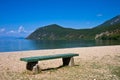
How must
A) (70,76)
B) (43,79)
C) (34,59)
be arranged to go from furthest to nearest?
(34,59) → (70,76) → (43,79)

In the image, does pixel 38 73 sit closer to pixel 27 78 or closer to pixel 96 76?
pixel 27 78

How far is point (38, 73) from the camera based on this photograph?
1083cm

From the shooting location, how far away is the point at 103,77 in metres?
9.53

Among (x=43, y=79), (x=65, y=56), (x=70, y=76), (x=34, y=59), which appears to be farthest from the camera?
(x=65, y=56)

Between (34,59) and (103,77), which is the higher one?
(34,59)

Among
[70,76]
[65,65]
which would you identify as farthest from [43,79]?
[65,65]

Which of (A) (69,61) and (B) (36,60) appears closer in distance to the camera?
(B) (36,60)

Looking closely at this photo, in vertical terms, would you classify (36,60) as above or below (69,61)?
above

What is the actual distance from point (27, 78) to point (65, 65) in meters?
4.45

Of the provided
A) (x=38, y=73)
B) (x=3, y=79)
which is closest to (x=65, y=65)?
(x=38, y=73)

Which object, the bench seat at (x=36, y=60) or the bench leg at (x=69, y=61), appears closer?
the bench seat at (x=36, y=60)

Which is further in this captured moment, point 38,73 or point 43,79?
point 38,73

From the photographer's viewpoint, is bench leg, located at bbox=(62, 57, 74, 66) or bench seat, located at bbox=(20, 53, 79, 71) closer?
bench seat, located at bbox=(20, 53, 79, 71)

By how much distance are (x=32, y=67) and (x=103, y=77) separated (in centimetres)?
392
